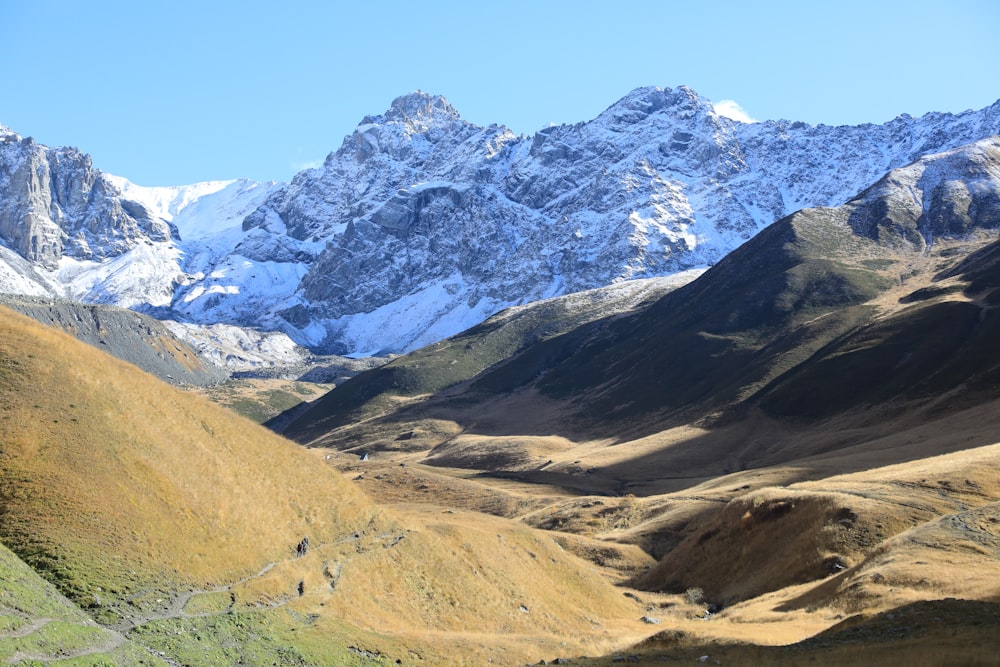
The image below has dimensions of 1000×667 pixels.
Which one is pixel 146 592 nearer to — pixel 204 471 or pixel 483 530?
pixel 204 471

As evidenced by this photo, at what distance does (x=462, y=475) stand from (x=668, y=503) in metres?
74.8

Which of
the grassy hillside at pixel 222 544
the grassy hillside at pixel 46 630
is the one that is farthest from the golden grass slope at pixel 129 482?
the grassy hillside at pixel 46 630

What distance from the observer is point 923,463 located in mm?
88688

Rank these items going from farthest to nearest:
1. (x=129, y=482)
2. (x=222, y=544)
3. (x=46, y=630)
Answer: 1. (x=222, y=544)
2. (x=129, y=482)
3. (x=46, y=630)

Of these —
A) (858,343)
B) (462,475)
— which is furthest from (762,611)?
(858,343)

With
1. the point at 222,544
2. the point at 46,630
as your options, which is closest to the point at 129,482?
the point at 222,544

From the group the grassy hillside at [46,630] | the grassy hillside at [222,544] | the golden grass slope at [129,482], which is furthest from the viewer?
the golden grass slope at [129,482]

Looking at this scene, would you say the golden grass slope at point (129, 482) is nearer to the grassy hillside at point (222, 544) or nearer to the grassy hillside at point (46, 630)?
the grassy hillside at point (222, 544)

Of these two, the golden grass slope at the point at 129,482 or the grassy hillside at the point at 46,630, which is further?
the golden grass slope at the point at 129,482

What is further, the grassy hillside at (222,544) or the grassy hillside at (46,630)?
the grassy hillside at (222,544)

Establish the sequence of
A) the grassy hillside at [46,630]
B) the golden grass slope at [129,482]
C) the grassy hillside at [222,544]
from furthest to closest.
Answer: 1. the golden grass slope at [129,482]
2. the grassy hillside at [222,544]
3. the grassy hillside at [46,630]

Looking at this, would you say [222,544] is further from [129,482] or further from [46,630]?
[46,630]

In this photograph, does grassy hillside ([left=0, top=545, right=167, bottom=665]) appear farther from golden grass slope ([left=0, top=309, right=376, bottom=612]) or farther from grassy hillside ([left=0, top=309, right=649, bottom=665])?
golden grass slope ([left=0, top=309, right=376, bottom=612])

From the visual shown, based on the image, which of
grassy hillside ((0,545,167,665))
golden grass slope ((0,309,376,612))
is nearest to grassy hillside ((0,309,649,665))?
golden grass slope ((0,309,376,612))
